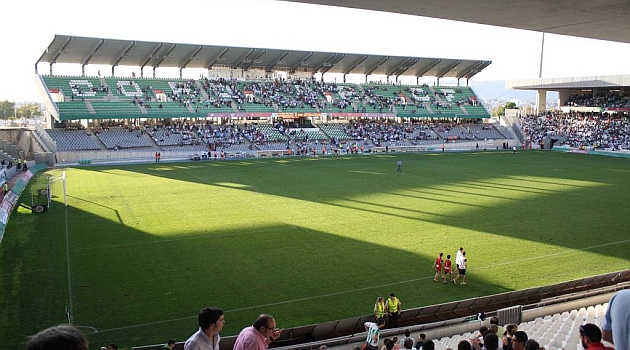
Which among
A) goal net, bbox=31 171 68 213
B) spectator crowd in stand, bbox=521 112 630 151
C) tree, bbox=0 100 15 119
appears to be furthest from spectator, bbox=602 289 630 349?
tree, bbox=0 100 15 119

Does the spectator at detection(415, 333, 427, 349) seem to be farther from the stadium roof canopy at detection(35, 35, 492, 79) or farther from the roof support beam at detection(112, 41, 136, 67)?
the roof support beam at detection(112, 41, 136, 67)

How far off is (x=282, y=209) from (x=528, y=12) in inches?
718

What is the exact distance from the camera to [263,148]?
54.8 m

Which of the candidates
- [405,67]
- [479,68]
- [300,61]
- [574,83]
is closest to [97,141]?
[300,61]

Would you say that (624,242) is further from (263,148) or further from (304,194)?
(263,148)

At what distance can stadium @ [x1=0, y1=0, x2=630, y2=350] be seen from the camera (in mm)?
11430

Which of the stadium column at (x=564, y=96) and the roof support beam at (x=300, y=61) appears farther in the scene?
the stadium column at (x=564, y=96)

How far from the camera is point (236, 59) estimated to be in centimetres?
6125

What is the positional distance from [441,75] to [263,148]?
33.9 metres

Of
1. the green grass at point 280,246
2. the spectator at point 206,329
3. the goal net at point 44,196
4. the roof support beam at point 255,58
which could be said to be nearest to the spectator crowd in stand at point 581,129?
the green grass at point 280,246

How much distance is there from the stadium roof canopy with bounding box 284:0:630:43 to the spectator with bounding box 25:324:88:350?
5.03 meters

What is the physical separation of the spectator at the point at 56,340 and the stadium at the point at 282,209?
5408 millimetres

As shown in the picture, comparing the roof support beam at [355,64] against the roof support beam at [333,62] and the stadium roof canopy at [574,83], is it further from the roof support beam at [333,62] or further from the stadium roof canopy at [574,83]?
the stadium roof canopy at [574,83]

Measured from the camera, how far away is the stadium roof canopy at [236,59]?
51.1 m
